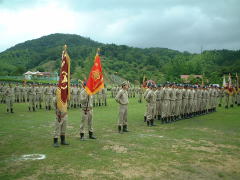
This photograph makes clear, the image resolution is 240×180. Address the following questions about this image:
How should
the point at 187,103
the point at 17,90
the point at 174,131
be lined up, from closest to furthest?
1. the point at 174,131
2. the point at 187,103
3. the point at 17,90

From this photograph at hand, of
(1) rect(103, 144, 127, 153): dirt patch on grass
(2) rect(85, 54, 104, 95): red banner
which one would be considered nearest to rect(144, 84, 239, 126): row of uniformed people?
(2) rect(85, 54, 104, 95): red banner

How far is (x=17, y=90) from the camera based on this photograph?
85.7ft

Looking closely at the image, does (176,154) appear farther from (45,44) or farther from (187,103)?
(45,44)

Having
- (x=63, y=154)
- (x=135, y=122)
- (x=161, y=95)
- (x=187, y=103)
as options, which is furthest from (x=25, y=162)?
(x=187, y=103)

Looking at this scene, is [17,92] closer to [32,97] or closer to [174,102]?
[32,97]

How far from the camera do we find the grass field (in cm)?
618

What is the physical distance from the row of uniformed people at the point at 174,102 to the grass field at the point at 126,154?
1849 mm

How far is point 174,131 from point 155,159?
15.6ft

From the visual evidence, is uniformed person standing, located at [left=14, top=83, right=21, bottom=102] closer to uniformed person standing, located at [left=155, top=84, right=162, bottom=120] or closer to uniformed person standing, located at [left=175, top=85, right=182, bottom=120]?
uniformed person standing, located at [left=155, top=84, right=162, bottom=120]

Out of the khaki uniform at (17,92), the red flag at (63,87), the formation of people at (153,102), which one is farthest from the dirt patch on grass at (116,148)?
the khaki uniform at (17,92)

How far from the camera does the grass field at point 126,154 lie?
618 centimetres

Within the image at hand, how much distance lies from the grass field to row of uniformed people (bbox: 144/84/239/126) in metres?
1.85

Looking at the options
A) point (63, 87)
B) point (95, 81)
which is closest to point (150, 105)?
point (95, 81)

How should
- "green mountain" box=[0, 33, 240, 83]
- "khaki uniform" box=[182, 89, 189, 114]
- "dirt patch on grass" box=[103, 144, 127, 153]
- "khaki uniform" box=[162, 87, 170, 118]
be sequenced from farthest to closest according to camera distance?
"green mountain" box=[0, 33, 240, 83]
"khaki uniform" box=[182, 89, 189, 114]
"khaki uniform" box=[162, 87, 170, 118]
"dirt patch on grass" box=[103, 144, 127, 153]
